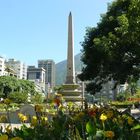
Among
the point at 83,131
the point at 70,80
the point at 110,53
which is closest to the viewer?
the point at 83,131

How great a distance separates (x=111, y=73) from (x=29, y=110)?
806 cm

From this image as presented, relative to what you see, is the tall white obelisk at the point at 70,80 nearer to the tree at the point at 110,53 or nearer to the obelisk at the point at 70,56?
the obelisk at the point at 70,56

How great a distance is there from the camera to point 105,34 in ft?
101

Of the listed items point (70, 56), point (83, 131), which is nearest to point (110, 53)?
point (70, 56)

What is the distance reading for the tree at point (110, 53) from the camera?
25875mm

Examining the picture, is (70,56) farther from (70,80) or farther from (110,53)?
(110,53)

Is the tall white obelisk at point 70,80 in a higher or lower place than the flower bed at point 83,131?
higher

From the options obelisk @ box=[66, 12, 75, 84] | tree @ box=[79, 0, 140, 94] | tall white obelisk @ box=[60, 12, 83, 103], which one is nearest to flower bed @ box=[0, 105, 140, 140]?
tree @ box=[79, 0, 140, 94]

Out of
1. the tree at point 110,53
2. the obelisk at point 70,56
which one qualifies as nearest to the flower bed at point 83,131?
the tree at point 110,53

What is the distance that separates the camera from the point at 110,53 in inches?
1008

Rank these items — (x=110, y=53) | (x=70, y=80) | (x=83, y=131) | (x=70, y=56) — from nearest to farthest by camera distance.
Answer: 1. (x=83, y=131)
2. (x=110, y=53)
3. (x=70, y=56)
4. (x=70, y=80)

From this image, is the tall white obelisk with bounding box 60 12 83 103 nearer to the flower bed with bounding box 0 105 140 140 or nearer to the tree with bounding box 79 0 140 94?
the tree with bounding box 79 0 140 94

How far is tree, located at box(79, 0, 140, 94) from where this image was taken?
25.9 metres

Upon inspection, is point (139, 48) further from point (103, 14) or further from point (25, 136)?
point (25, 136)
